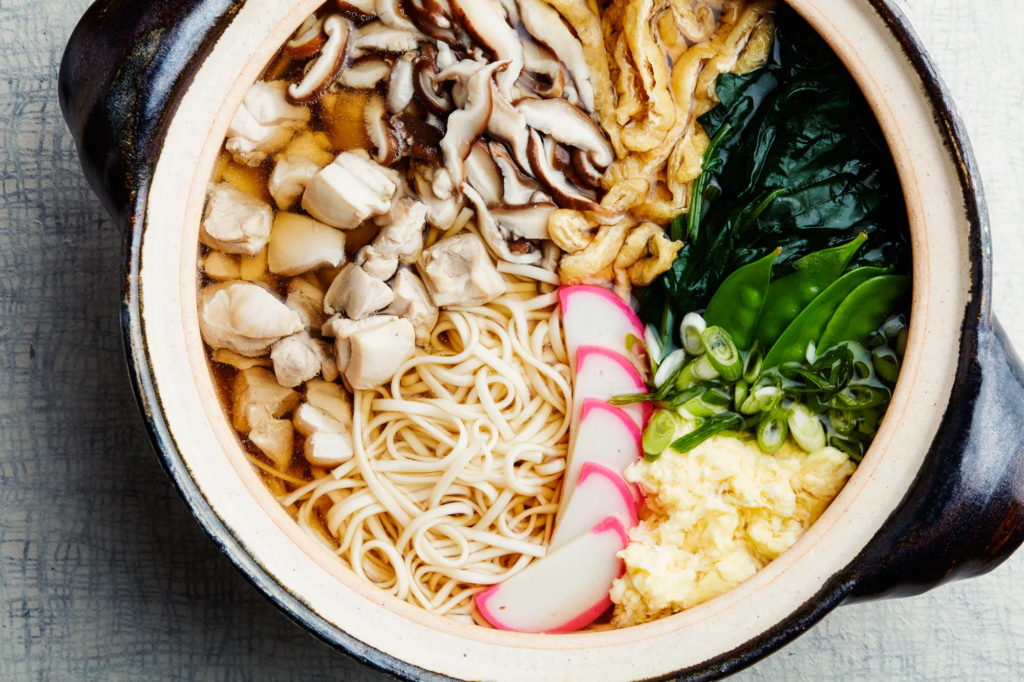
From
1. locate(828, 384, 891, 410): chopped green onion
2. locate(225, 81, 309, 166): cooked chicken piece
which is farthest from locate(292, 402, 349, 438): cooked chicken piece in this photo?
locate(828, 384, 891, 410): chopped green onion

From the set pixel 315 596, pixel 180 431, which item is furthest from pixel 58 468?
pixel 315 596

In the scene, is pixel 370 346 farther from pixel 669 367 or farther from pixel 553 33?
pixel 553 33

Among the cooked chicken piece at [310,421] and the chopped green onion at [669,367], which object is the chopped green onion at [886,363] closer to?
the chopped green onion at [669,367]

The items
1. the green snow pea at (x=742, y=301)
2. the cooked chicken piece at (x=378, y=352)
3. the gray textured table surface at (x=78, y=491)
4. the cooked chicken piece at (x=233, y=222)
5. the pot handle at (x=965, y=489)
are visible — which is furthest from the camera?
the gray textured table surface at (x=78, y=491)

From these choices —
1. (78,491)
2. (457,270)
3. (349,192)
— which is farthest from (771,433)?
(78,491)

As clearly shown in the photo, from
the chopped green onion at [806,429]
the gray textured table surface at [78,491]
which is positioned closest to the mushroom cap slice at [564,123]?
the chopped green onion at [806,429]
